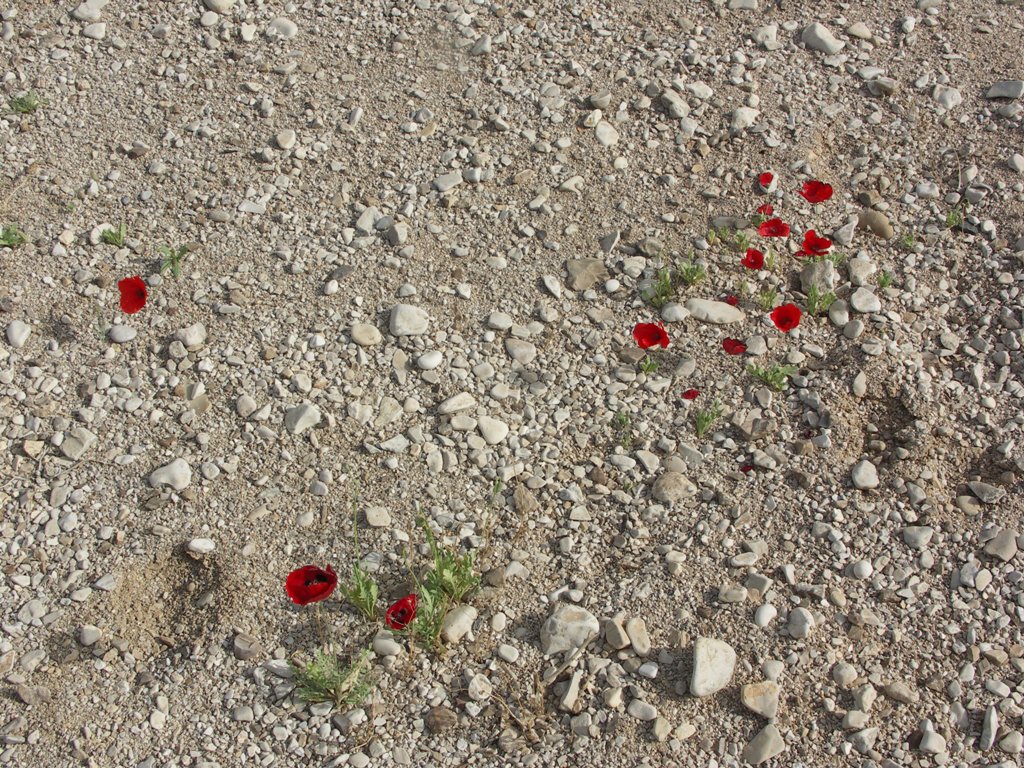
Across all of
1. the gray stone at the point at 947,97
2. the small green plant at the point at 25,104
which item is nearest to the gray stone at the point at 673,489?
the gray stone at the point at 947,97

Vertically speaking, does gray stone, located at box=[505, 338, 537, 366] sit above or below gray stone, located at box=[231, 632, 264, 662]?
above

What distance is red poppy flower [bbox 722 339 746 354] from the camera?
4.23 m

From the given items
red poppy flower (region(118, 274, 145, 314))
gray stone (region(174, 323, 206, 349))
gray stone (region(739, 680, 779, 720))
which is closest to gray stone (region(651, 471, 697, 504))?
gray stone (region(739, 680, 779, 720))

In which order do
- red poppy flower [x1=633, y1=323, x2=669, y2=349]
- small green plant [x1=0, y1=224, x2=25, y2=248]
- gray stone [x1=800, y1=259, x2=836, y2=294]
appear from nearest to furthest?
1. red poppy flower [x1=633, y1=323, x2=669, y2=349]
2. gray stone [x1=800, y1=259, x2=836, y2=294]
3. small green plant [x1=0, y1=224, x2=25, y2=248]

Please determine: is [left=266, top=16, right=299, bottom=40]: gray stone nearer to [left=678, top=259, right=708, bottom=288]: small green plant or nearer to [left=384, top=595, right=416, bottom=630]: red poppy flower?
[left=678, top=259, right=708, bottom=288]: small green plant

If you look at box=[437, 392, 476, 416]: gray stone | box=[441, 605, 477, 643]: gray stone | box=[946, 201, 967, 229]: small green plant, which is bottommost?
box=[441, 605, 477, 643]: gray stone

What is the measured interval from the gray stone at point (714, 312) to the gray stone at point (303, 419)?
1600 millimetres

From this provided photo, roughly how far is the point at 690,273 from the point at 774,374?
1.96 ft

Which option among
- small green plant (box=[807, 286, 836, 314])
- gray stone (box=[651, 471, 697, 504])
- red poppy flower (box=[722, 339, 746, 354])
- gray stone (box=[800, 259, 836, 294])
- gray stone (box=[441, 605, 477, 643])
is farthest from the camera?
gray stone (box=[800, 259, 836, 294])

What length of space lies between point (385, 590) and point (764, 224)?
7.38 ft

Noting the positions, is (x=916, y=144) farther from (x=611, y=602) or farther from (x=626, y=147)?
(x=611, y=602)

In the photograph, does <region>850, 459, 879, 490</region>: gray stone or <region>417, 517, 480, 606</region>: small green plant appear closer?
<region>417, 517, 480, 606</region>: small green plant

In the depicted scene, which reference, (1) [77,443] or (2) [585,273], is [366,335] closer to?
(2) [585,273]

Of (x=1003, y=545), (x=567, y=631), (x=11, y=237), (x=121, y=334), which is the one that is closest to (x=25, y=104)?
(x=11, y=237)
